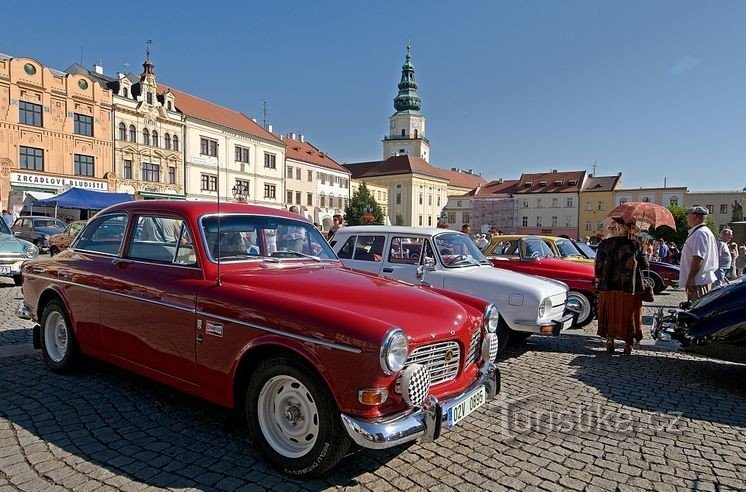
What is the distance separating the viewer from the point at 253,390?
3.12m

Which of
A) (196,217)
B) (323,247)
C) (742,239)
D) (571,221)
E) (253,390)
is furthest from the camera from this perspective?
(571,221)

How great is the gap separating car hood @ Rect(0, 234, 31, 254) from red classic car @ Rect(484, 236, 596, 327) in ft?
33.2

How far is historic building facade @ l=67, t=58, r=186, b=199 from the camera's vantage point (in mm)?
37844

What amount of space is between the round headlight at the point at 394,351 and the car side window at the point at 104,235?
2.92 m

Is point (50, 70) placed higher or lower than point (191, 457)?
higher

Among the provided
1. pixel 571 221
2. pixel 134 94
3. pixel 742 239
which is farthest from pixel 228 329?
pixel 571 221

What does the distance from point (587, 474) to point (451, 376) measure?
112 cm

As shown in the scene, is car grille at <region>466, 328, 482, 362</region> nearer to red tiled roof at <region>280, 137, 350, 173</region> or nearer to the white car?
the white car

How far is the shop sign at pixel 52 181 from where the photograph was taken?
31500 mm

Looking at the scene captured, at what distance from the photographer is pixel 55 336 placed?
4887 mm

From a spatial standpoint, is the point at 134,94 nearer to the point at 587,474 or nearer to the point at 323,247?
the point at 323,247

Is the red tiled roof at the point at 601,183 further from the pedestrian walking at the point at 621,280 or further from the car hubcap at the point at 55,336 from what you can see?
the car hubcap at the point at 55,336

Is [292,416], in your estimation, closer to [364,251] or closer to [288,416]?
[288,416]

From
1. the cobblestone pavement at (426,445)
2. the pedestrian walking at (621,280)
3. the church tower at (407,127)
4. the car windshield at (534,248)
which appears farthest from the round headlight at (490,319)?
the church tower at (407,127)
